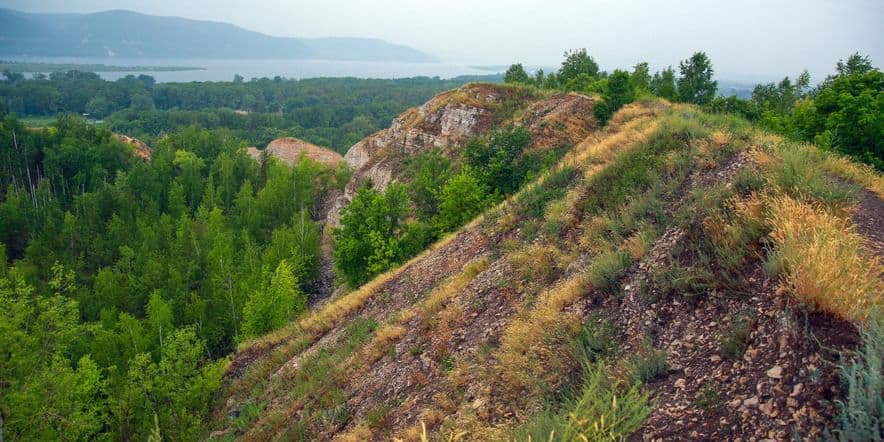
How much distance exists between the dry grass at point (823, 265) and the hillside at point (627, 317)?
0.02m

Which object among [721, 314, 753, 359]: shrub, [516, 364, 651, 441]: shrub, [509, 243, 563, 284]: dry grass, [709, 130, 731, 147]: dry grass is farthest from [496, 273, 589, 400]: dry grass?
[709, 130, 731, 147]: dry grass

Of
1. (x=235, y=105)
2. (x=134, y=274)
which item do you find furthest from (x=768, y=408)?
(x=235, y=105)

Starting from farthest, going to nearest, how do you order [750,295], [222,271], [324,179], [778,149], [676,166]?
[324,179] → [222,271] → [676,166] → [778,149] → [750,295]

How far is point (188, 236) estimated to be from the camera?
37406 mm

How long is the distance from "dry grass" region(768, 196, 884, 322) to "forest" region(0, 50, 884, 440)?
922 centimetres

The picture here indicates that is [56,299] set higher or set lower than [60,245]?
higher

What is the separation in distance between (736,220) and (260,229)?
1608 inches

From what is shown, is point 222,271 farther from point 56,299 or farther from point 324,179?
point 324,179

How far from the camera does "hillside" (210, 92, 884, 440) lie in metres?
4.87

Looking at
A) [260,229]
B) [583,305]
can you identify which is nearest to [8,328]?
[583,305]

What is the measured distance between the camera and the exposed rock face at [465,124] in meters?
30.3

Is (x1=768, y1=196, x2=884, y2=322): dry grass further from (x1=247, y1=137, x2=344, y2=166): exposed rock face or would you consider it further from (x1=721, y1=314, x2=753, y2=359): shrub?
(x1=247, y1=137, x2=344, y2=166): exposed rock face

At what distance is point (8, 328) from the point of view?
14.7 meters

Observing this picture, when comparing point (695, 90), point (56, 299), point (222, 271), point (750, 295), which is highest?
point (695, 90)
